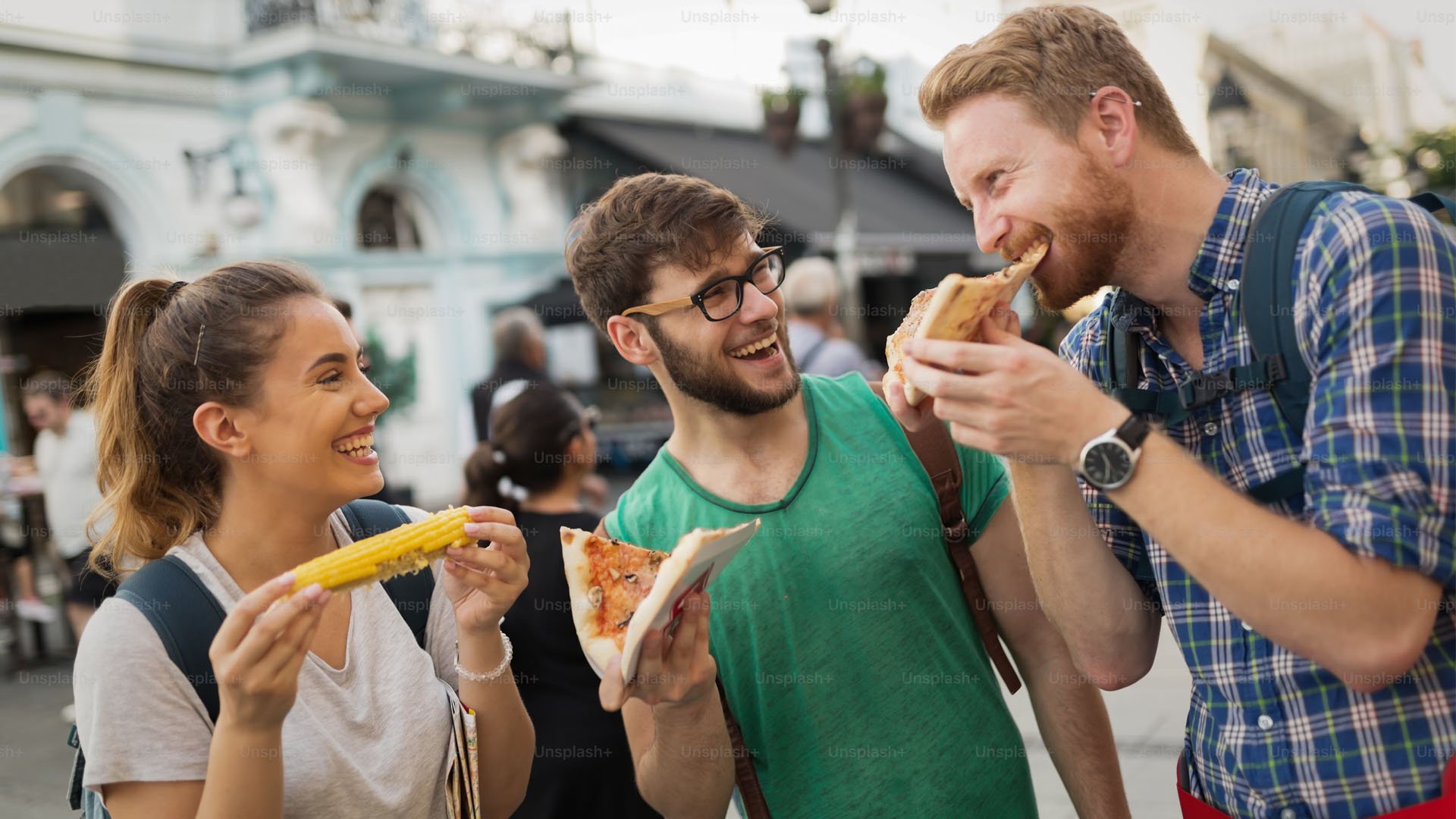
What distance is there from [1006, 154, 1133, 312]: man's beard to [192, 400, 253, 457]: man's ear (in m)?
1.64

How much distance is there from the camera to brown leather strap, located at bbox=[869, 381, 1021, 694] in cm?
248

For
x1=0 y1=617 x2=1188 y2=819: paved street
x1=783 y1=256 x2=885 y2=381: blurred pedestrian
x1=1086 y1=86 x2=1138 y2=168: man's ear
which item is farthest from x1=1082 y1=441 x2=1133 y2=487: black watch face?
x1=783 y1=256 x2=885 y2=381: blurred pedestrian

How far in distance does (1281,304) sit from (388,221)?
49.4ft

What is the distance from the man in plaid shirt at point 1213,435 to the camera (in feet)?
5.25

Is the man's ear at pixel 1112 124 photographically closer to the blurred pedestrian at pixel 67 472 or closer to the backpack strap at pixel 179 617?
the backpack strap at pixel 179 617

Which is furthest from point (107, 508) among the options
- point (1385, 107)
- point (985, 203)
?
point (1385, 107)

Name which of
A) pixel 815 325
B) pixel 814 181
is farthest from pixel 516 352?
pixel 814 181

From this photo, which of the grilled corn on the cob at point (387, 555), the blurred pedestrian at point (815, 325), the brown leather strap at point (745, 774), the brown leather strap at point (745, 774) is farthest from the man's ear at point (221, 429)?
the blurred pedestrian at point (815, 325)

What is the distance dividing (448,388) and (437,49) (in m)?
4.70

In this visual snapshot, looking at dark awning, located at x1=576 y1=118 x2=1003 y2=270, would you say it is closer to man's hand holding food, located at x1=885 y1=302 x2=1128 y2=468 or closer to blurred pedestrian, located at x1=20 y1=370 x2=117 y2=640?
blurred pedestrian, located at x1=20 y1=370 x2=117 y2=640

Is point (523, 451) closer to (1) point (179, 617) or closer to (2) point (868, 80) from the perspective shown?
(1) point (179, 617)

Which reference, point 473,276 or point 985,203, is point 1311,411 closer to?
point 985,203

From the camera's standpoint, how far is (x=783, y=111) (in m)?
11.5

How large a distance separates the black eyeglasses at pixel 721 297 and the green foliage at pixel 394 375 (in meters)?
11.6
